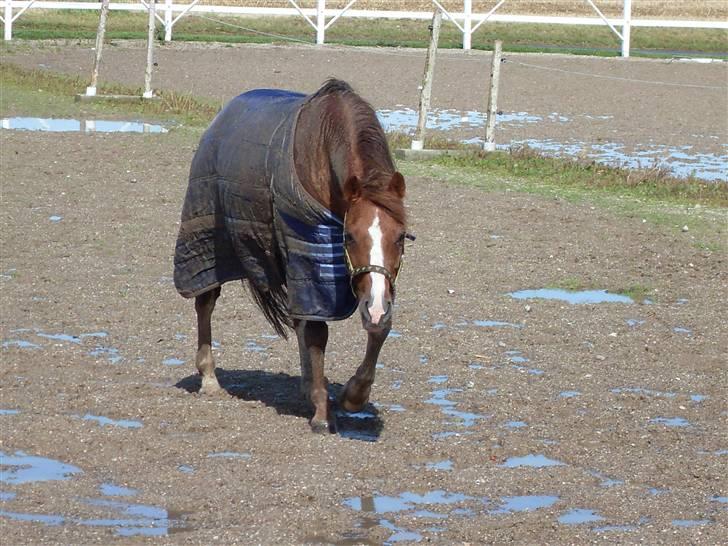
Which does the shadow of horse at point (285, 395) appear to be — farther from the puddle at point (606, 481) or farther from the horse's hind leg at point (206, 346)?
the puddle at point (606, 481)

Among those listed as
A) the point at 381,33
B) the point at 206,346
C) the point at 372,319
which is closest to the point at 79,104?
the point at 206,346

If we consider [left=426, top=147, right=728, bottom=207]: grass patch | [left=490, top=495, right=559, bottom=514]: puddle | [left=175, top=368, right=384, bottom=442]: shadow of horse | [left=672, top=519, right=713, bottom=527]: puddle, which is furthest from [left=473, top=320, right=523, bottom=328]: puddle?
[left=426, top=147, right=728, bottom=207]: grass patch

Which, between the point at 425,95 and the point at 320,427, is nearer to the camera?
the point at 320,427

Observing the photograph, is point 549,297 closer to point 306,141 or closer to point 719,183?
point 306,141

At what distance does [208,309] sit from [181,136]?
379 inches

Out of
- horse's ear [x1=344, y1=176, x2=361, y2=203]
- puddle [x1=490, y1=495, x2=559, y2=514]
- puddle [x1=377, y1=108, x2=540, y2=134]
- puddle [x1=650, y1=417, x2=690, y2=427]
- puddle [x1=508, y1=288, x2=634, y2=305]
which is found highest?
horse's ear [x1=344, y1=176, x2=361, y2=203]

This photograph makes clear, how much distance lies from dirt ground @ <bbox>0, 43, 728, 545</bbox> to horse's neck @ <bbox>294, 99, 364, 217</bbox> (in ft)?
3.86

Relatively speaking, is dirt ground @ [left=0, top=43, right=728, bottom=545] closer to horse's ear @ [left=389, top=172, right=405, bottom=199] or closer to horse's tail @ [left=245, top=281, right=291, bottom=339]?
horse's tail @ [left=245, top=281, right=291, bottom=339]

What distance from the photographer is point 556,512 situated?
5688mm

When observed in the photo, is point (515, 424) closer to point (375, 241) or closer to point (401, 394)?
point (401, 394)

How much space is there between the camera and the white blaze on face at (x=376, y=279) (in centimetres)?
620

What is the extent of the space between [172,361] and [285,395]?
907 millimetres

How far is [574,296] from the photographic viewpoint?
10.0m

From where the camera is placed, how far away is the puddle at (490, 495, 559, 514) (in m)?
5.71
